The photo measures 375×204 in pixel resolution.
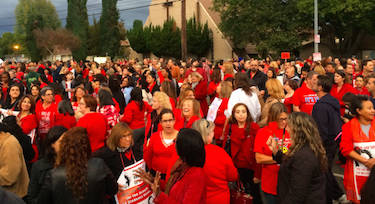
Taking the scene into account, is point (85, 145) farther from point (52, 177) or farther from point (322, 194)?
point (322, 194)

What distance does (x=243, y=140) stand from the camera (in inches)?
175

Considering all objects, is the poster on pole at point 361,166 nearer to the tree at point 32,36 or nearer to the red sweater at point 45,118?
the red sweater at point 45,118

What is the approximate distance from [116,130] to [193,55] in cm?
3694

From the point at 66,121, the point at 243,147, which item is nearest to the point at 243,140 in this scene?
the point at 243,147

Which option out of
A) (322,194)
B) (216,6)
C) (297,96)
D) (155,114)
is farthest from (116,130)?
(216,6)

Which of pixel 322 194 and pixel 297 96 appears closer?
pixel 322 194

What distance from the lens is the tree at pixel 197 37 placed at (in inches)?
1479

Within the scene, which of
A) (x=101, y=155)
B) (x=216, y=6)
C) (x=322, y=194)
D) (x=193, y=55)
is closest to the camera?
(x=322, y=194)

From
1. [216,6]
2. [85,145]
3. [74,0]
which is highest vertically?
[74,0]

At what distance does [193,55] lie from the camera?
4031 cm

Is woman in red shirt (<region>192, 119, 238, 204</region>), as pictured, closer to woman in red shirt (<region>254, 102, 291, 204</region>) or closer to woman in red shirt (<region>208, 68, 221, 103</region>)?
woman in red shirt (<region>254, 102, 291, 204</region>)

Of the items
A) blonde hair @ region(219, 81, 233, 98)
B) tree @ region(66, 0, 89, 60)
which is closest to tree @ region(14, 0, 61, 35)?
tree @ region(66, 0, 89, 60)

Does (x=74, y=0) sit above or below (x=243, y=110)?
above

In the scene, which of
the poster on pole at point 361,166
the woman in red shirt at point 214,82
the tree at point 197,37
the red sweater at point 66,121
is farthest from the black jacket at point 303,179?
the tree at point 197,37
